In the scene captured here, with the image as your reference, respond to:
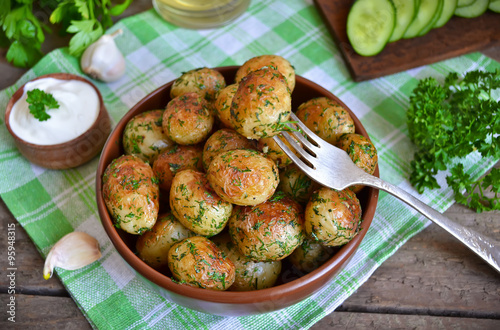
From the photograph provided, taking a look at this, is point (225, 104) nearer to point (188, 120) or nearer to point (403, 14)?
point (188, 120)

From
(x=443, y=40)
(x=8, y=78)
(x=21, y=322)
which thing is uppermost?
(x=443, y=40)

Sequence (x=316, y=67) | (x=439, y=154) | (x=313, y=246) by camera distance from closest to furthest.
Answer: (x=313, y=246) → (x=439, y=154) → (x=316, y=67)

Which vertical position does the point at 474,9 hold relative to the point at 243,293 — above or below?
above

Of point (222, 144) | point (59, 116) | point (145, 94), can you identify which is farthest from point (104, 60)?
point (222, 144)

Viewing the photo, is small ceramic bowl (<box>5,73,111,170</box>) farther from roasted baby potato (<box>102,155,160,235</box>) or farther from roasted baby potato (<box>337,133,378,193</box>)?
roasted baby potato (<box>337,133,378,193</box>)

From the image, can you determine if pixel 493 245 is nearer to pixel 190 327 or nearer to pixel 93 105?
pixel 190 327

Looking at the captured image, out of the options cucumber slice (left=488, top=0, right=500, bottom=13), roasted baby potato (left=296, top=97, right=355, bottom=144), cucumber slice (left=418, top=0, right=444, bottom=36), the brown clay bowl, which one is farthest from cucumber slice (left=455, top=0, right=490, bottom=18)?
the brown clay bowl

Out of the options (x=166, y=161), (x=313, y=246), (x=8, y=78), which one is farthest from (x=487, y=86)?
(x=8, y=78)
